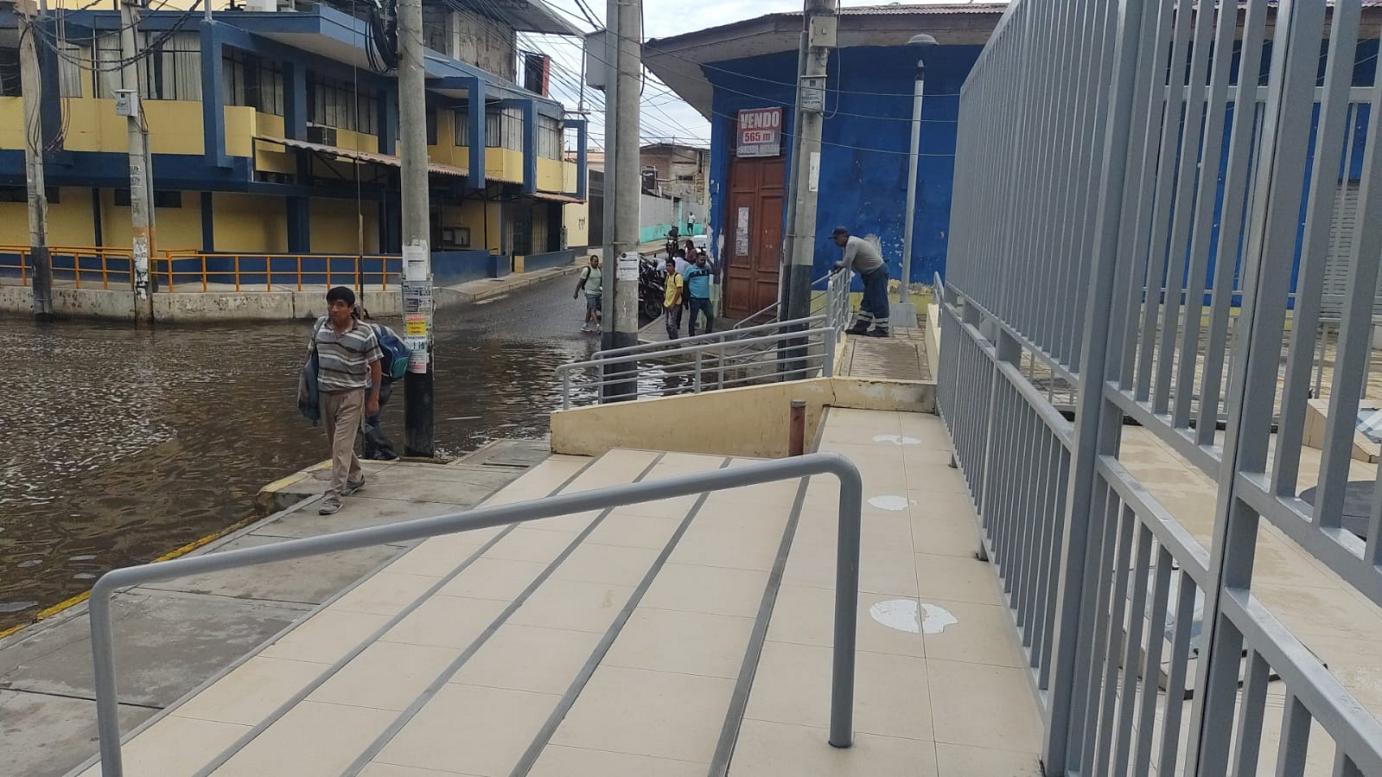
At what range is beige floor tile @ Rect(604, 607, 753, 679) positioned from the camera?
3875 mm

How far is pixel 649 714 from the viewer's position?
11.3 ft

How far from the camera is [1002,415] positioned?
13.8 ft

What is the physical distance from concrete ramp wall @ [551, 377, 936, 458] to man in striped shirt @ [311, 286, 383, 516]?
1998 mm

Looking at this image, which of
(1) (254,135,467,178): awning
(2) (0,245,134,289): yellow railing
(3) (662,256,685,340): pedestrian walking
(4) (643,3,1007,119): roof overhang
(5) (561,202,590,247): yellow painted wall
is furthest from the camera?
(5) (561,202,590,247): yellow painted wall

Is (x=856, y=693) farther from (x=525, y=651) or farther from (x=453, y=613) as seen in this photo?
(x=453, y=613)

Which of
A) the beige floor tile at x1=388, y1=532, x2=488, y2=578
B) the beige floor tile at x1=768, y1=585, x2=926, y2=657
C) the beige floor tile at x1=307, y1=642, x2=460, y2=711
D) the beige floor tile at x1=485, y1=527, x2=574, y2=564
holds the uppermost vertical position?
the beige floor tile at x1=768, y1=585, x2=926, y2=657

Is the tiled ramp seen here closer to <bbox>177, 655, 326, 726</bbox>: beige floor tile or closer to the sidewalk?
<bbox>177, 655, 326, 726</bbox>: beige floor tile

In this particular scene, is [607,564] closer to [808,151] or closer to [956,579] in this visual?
[956,579]

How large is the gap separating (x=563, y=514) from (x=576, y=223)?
46567 millimetres

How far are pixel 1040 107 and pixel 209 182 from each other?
1052 inches

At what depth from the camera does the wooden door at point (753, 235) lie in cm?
1955

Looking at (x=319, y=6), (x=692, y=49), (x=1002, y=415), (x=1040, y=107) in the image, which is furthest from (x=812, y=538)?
(x=319, y=6)

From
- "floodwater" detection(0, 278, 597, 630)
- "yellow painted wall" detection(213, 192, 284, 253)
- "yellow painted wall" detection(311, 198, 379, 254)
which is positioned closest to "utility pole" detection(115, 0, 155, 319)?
"floodwater" detection(0, 278, 597, 630)

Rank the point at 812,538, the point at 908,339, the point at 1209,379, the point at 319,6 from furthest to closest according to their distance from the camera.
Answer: the point at 319,6 < the point at 908,339 < the point at 812,538 < the point at 1209,379
